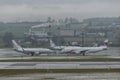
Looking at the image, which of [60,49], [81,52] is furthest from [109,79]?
[60,49]

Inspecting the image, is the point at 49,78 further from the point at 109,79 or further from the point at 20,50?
the point at 20,50

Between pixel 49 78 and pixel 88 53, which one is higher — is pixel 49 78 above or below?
above

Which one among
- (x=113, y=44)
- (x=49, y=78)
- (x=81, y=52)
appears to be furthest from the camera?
(x=113, y=44)

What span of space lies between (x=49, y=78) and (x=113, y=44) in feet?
505

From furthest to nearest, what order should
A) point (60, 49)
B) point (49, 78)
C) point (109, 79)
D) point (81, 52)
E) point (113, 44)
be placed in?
point (113, 44), point (60, 49), point (81, 52), point (49, 78), point (109, 79)

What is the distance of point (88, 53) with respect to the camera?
11456 cm

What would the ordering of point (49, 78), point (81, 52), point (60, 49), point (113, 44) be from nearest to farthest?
point (49, 78), point (81, 52), point (60, 49), point (113, 44)

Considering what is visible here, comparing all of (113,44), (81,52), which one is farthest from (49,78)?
(113,44)

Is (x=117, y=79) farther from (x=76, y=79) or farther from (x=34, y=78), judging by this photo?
(x=34, y=78)

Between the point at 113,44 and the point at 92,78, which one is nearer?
the point at 92,78

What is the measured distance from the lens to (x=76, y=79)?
3816 centimetres

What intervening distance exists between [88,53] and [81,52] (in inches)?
173

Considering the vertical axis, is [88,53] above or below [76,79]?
below

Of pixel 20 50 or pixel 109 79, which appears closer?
pixel 109 79
